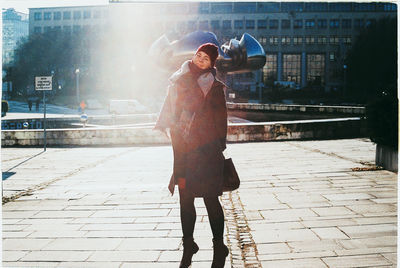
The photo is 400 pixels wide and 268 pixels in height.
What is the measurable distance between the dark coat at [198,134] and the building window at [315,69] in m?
72.4

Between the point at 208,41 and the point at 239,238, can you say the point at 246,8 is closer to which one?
the point at 208,41

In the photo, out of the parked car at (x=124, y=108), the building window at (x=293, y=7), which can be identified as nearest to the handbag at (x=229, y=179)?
the parked car at (x=124, y=108)

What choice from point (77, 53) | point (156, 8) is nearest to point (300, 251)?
point (77, 53)

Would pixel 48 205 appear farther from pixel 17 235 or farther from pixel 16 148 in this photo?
pixel 16 148

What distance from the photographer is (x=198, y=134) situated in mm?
2688

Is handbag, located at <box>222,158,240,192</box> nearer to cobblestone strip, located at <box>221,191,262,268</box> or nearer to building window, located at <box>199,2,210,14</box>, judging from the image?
cobblestone strip, located at <box>221,191,262,268</box>

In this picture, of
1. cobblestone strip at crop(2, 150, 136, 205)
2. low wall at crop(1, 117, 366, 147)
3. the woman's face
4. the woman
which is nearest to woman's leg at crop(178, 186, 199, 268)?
the woman

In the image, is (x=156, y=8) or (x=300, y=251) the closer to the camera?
(x=300, y=251)

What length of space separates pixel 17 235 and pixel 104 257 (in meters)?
1.14

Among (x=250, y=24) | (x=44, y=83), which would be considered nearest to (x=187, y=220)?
(x=44, y=83)

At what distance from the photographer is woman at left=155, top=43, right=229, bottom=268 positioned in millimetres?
2670

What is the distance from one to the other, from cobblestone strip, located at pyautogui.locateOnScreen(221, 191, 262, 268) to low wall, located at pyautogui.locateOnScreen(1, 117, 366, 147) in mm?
6605

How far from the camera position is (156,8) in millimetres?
72125

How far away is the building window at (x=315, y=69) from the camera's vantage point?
70.8 metres
